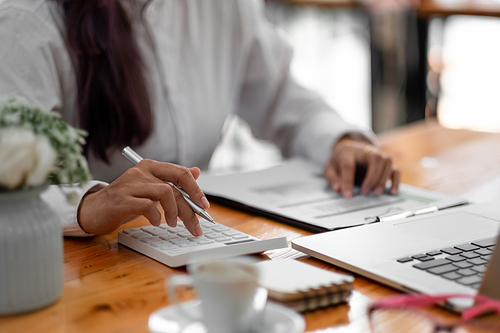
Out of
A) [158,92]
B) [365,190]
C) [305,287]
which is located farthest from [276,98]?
[305,287]

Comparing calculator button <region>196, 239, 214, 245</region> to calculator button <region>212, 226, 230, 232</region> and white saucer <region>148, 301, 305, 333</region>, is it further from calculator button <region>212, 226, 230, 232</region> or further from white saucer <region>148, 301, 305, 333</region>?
white saucer <region>148, 301, 305, 333</region>

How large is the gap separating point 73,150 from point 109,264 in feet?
0.65

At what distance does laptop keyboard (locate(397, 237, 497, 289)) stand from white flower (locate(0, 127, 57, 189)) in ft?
1.33

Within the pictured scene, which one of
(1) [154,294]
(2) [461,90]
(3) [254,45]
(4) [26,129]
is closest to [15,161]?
(4) [26,129]

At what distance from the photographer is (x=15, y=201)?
0.49 metres

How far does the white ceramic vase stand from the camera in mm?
484

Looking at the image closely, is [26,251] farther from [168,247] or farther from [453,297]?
[453,297]

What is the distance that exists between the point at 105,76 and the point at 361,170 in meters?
0.54

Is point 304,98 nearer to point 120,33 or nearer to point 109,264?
point 120,33

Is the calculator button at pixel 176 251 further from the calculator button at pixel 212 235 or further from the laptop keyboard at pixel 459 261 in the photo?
the laptop keyboard at pixel 459 261

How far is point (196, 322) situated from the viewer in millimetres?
450

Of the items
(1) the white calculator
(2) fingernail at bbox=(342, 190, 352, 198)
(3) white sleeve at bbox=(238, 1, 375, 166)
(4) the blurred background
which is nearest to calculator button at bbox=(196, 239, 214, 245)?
(1) the white calculator

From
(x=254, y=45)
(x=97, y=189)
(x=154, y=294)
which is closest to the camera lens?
(x=154, y=294)

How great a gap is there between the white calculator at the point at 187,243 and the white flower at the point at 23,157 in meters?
0.21
